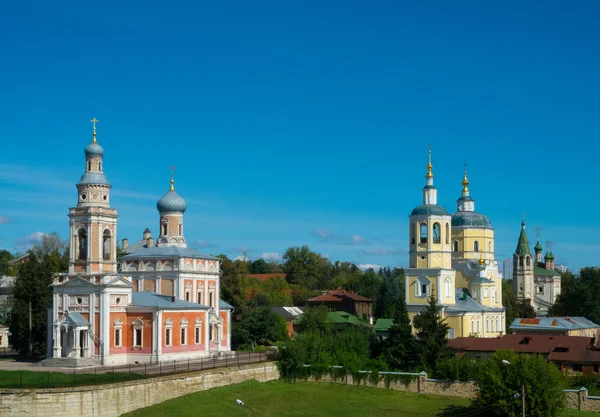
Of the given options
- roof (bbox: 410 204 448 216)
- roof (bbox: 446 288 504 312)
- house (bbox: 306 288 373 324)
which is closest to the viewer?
roof (bbox: 446 288 504 312)

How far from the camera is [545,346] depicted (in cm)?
5031

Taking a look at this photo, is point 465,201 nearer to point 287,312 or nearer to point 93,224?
point 287,312

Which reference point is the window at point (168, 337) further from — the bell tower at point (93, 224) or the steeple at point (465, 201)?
the steeple at point (465, 201)

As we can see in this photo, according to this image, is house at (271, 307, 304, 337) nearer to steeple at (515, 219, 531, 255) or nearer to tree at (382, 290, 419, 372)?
tree at (382, 290, 419, 372)

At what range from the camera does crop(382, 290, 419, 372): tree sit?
155 ft

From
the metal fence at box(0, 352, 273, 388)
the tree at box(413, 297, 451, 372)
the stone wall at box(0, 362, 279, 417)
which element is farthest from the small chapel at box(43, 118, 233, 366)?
the tree at box(413, 297, 451, 372)

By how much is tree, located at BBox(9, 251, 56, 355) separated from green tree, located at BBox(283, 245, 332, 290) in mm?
70919

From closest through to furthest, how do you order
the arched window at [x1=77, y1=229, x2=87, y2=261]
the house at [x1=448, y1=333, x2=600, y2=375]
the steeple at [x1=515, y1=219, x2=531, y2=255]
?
the arched window at [x1=77, y1=229, x2=87, y2=261] < the house at [x1=448, y1=333, x2=600, y2=375] < the steeple at [x1=515, y1=219, x2=531, y2=255]

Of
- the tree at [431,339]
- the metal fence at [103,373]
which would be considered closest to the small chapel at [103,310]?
the metal fence at [103,373]

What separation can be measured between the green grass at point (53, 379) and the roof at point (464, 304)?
90.7ft

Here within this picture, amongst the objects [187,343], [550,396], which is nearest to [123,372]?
[187,343]

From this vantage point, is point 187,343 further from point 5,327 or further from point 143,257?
point 5,327

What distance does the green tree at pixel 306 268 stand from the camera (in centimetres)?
12407

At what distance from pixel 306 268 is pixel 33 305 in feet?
257
